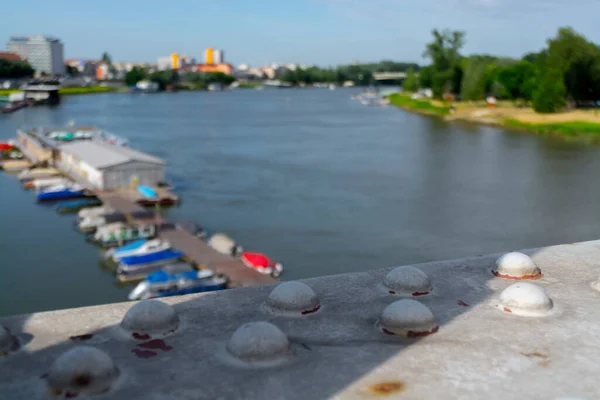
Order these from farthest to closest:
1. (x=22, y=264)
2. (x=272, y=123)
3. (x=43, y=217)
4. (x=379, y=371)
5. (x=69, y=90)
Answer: (x=69, y=90) < (x=272, y=123) < (x=43, y=217) < (x=22, y=264) < (x=379, y=371)

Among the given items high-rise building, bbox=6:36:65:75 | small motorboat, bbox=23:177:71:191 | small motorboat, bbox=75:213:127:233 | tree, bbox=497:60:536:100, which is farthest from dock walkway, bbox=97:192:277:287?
high-rise building, bbox=6:36:65:75

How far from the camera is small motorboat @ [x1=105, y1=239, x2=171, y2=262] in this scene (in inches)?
408

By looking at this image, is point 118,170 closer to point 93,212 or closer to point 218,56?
point 93,212

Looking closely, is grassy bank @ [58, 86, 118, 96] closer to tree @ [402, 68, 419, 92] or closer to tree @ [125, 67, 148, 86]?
tree @ [125, 67, 148, 86]

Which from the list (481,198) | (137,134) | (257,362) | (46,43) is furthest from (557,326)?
(46,43)

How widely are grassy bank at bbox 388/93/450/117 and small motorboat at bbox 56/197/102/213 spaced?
2484 centimetres

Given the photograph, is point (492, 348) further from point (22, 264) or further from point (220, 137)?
point (220, 137)

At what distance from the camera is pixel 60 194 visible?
1528cm

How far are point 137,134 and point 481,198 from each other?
18015 mm

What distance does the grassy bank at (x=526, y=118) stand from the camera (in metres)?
25.6

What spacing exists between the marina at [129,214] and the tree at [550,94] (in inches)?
732

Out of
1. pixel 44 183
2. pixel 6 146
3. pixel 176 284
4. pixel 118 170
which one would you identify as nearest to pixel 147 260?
pixel 176 284

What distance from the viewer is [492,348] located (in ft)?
8.45

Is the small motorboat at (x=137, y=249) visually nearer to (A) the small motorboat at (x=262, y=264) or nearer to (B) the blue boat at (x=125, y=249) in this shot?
(B) the blue boat at (x=125, y=249)
